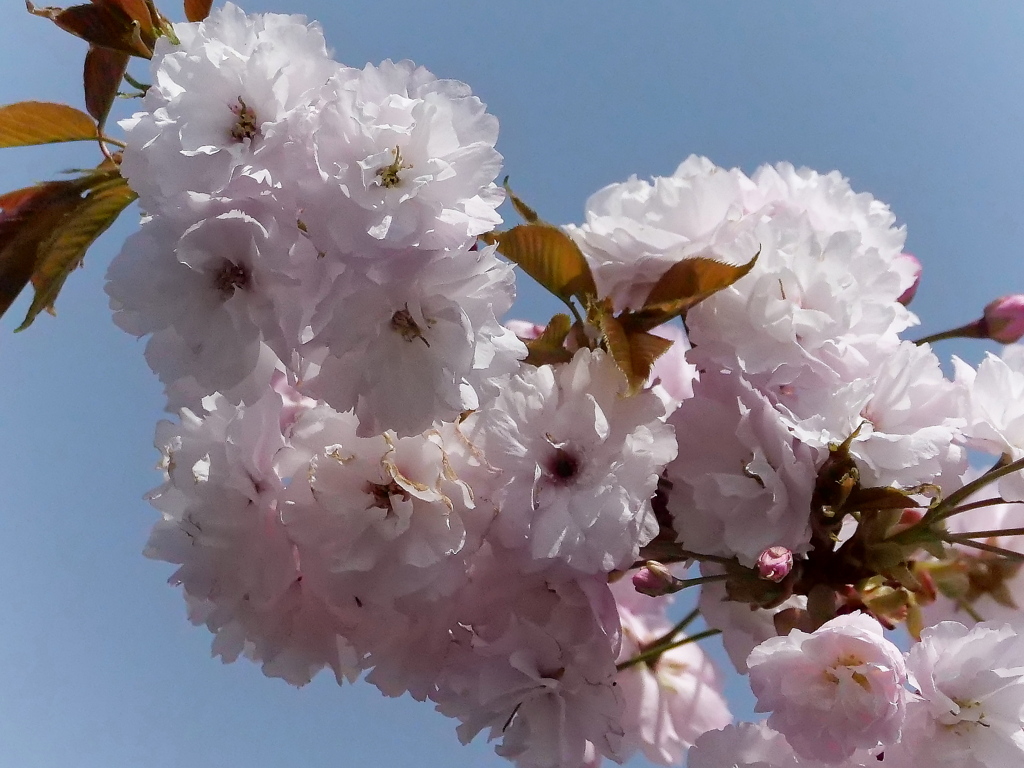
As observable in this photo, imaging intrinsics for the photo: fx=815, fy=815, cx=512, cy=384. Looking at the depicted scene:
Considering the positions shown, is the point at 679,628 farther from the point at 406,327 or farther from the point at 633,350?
the point at 406,327

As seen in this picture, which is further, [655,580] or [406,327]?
[655,580]

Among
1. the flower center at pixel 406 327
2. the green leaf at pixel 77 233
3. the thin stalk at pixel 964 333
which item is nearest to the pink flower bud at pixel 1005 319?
the thin stalk at pixel 964 333

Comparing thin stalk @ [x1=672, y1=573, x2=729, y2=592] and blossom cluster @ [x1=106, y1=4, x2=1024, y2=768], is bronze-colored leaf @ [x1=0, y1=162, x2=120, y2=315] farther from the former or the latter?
thin stalk @ [x1=672, y1=573, x2=729, y2=592]

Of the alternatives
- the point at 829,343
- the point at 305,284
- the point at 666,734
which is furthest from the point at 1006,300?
the point at 305,284

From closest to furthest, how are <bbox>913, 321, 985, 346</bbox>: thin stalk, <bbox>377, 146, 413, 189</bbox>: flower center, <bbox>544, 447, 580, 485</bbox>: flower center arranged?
<bbox>377, 146, 413, 189</bbox>: flower center → <bbox>544, 447, 580, 485</bbox>: flower center → <bbox>913, 321, 985, 346</bbox>: thin stalk

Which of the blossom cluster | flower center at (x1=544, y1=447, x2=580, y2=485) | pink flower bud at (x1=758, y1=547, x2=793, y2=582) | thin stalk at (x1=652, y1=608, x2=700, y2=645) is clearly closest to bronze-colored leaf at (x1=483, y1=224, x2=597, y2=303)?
the blossom cluster

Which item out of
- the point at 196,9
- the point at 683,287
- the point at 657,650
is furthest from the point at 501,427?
the point at 196,9
